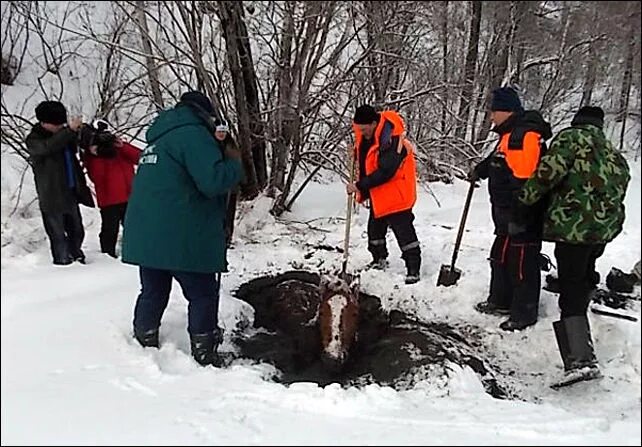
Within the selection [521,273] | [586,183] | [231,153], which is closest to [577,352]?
[521,273]

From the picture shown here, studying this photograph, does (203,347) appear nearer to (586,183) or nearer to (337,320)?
(337,320)

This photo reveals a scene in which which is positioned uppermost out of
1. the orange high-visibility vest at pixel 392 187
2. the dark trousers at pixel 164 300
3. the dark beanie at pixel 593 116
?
the dark beanie at pixel 593 116

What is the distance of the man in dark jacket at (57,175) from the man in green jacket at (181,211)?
1.09m

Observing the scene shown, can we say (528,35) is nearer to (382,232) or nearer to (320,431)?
(382,232)

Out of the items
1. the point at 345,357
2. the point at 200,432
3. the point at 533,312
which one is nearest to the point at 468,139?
the point at 533,312

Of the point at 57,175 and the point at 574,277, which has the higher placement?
the point at 57,175

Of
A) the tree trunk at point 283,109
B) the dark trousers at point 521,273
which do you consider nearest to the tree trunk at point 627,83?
the dark trousers at point 521,273

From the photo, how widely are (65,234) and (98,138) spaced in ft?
2.37

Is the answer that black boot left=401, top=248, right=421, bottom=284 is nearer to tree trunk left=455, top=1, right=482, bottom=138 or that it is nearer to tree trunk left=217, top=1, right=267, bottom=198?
tree trunk left=455, top=1, right=482, bottom=138

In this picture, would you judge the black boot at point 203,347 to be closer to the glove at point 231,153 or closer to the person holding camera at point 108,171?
the glove at point 231,153

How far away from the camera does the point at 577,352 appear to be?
3791 mm

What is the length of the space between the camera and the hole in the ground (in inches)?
55.3

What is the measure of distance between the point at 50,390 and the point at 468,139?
5633mm

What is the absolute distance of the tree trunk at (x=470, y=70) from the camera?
4914 mm
